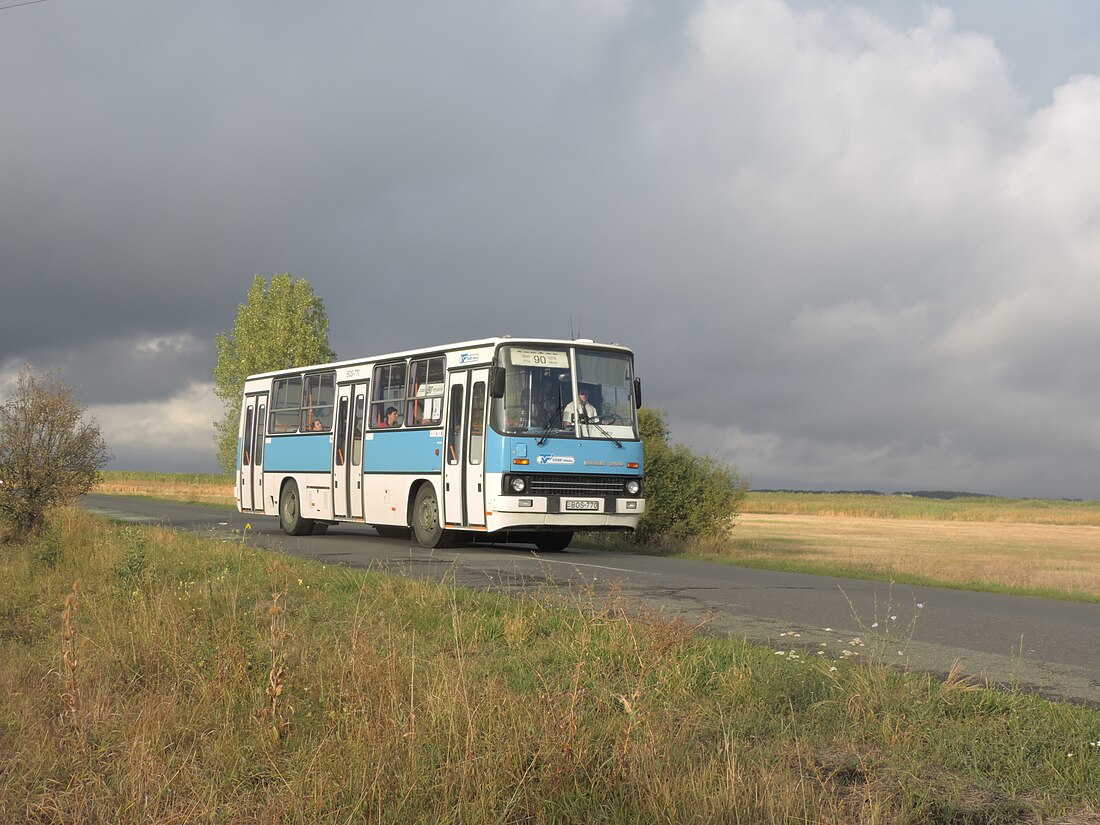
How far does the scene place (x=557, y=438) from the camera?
1772 centimetres

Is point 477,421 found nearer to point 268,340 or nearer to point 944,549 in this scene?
point 944,549

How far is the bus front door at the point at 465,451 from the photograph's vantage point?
58.4ft

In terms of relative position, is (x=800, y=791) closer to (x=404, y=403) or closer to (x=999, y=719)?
(x=999, y=719)

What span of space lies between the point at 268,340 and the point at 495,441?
142 ft

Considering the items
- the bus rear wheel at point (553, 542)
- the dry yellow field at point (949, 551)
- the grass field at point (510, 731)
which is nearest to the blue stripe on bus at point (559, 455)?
the bus rear wheel at point (553, 542)

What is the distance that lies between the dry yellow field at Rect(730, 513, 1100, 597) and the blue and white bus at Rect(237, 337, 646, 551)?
491cm

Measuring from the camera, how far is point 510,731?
5328 mm

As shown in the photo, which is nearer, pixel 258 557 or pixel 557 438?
pixel 258 557

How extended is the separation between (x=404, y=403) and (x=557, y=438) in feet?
11.9

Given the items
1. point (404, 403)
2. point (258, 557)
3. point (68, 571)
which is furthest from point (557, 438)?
point (68, 571)

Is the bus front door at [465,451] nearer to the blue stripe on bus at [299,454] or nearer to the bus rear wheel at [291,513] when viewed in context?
the blue stripe on bus at [299,454]

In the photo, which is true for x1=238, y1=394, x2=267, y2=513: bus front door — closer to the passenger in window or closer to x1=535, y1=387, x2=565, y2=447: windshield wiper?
x1=535, y1=387, x2=565, y2=447: windshield wiper

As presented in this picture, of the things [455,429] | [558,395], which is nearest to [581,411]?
[558,395]

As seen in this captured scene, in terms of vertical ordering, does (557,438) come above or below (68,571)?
above
